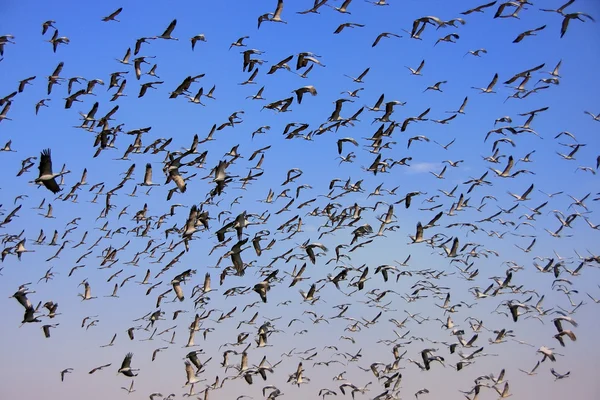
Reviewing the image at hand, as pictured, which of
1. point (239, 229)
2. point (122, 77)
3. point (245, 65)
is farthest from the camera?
point (122, 77)

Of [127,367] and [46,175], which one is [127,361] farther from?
[46,175]

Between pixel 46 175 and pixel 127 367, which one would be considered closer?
pixel 46 175

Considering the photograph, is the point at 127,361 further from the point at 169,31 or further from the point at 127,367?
the point at 169,31

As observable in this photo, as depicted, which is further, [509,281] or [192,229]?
[509,281]

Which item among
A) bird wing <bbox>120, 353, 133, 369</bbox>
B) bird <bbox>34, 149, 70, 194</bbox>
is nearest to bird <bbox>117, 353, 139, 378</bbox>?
bird wing <bbox>120, 353, 133, 369</bbox>

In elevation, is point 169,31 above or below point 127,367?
above

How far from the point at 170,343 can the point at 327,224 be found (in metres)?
13.1

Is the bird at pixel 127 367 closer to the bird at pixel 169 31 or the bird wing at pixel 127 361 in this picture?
the bird wing at pixel 127 361

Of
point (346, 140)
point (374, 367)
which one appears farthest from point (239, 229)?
point (374, 367)

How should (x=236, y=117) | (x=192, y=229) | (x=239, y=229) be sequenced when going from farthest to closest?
(x=236, y=117) → (x=192, y=229) → (x=239, y=229)

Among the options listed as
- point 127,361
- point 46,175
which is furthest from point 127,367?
point 46,175

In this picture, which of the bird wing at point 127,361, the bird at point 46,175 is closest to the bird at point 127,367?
the bird wing at point 127,361

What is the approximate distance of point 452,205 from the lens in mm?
47156

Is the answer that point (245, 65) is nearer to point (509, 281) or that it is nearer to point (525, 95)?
point (525, 95)
